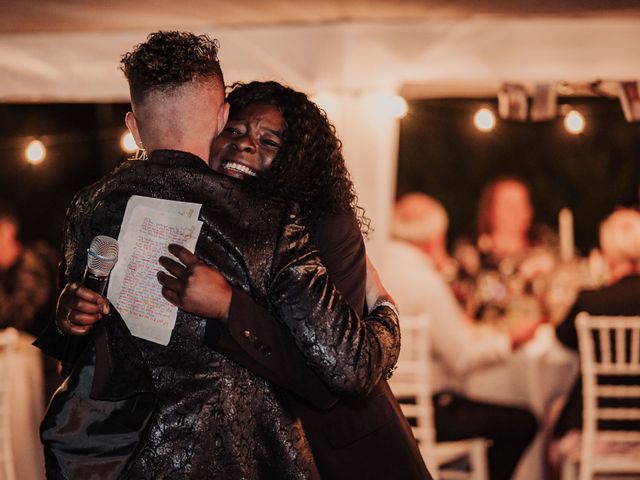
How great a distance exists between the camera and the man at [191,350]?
5.98 ft

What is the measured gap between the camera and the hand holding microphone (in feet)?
5.81

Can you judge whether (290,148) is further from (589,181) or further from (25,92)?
(589,181)

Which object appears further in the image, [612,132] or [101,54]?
[612,132]

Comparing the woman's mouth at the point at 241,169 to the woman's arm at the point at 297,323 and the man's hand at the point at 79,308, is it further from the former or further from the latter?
the man's hand at the point at 79,308

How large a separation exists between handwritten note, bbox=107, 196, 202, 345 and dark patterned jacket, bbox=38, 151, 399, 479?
0.02m

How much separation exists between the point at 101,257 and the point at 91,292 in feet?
0.23

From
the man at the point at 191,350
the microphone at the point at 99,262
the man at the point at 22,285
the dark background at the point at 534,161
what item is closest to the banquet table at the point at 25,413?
the man at the point at 22,285

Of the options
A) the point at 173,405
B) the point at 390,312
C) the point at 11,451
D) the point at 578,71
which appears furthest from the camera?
the point at 11,451

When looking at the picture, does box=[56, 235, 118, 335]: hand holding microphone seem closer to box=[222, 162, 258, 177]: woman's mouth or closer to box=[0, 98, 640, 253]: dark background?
box=[222, 162, 258, 177]: woman's mouth

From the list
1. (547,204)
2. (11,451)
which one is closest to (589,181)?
(547,204)

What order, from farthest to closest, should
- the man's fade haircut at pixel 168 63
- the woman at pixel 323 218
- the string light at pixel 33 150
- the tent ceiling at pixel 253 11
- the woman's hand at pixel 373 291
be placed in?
1. the string light at pixel 33 150
2. the tent ceiling at pixel 253 11
3. the woman's hand at pixel 373 291
4. the woman at pixel 323 218
5. the man's fade haircut at pixel 168 63

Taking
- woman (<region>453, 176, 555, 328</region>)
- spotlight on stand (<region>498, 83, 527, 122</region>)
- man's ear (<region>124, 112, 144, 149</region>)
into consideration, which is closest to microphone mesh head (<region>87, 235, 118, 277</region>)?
man's ear (<region>124, 112, 144, 149</region>)

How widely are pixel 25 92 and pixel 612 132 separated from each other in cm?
506

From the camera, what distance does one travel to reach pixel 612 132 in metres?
7.93
